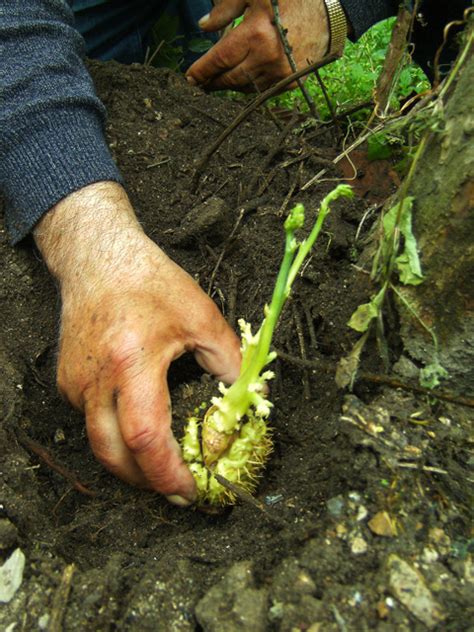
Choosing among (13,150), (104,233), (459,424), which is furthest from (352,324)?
(13,150)

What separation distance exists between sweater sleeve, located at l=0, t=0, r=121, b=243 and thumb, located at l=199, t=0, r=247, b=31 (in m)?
0.85

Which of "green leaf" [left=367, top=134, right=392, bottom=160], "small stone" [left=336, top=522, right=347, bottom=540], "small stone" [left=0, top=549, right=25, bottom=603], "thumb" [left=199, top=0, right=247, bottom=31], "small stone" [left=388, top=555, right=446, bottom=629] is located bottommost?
"small stone" [left=388, top=555, right=446, bottom=629]

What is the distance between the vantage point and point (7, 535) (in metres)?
1.22

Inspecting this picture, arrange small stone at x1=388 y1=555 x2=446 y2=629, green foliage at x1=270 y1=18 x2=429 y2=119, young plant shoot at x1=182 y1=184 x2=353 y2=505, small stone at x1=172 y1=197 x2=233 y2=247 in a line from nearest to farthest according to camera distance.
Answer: small stone at x1=388 y1=555 x2=446 y2=629, young plant shoot at x1=182 y1=184 x2=353 y2=505, small stone at x1=172 y1=197 x2=233 y2=247, green foliage at x1=270 y1=18 x2=429 y2=119

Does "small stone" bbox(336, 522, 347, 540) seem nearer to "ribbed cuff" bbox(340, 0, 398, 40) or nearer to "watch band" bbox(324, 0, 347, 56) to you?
"watch band" bbox(324, 0, 347, 56)

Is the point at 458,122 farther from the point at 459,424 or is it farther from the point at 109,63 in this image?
the point at 109,63

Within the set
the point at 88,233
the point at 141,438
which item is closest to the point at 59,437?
the point at 141,438

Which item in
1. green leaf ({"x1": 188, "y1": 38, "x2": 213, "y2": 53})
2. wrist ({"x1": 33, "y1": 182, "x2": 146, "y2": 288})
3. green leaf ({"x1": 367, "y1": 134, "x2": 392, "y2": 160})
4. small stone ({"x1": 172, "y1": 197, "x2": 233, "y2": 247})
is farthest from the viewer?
green leaf ({"x1": 188, "y1": 38, "x2": 213, "y2": 53})

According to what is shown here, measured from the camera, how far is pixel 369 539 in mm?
1070

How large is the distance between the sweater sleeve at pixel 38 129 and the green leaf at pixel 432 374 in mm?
1194

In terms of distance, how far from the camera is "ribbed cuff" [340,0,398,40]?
8.39ft

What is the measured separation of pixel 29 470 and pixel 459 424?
102 cm

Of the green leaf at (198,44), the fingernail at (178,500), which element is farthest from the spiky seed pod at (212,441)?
the green leaf at (198,44)

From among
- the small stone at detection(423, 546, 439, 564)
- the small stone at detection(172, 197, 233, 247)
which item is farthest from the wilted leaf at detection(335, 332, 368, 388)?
the small stone at detection(172, 197, 233, 247)
